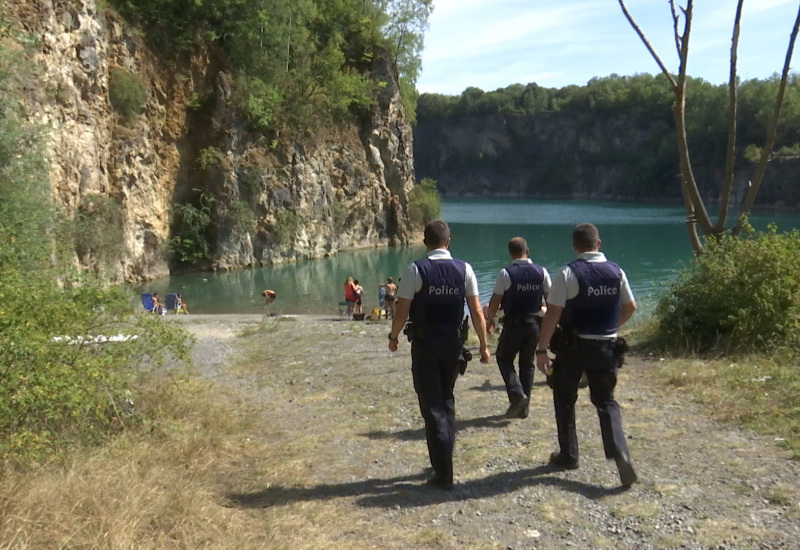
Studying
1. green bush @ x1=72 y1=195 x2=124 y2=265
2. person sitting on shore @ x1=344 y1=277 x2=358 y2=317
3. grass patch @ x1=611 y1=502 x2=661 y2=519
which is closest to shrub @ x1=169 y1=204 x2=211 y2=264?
green bush @ x1=72 y1=195 x2=124 y2=265

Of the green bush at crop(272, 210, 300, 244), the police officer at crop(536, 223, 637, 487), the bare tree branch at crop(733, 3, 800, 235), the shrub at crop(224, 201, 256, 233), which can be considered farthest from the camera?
the green bush at crop(272, 210, 300, 244)

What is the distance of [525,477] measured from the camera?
6.07 metres

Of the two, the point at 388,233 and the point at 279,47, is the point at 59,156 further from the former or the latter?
the point at 388,233

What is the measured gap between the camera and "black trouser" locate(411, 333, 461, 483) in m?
5.85

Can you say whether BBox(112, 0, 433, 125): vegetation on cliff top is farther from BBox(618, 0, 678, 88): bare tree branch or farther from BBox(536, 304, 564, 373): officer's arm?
BBox(536, 304, 564, 373): officer's arm

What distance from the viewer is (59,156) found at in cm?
2945

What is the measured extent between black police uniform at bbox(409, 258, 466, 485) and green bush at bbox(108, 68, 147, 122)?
32.3 meters

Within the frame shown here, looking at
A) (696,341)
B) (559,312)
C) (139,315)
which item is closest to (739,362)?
(696,341)

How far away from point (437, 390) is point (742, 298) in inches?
249

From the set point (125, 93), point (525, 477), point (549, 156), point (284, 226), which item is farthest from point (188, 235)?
point (549, 156)

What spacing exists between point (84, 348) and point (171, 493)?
6.86ft

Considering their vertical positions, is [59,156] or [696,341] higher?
[59,156]

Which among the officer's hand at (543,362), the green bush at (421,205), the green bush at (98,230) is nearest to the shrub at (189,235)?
the green bush at (98,230)

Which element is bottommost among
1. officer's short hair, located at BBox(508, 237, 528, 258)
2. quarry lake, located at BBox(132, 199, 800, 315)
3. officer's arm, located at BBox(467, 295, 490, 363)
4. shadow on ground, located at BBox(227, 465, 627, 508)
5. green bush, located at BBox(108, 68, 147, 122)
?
quarry lake, located at BBox(132, 199, 800, 315)
